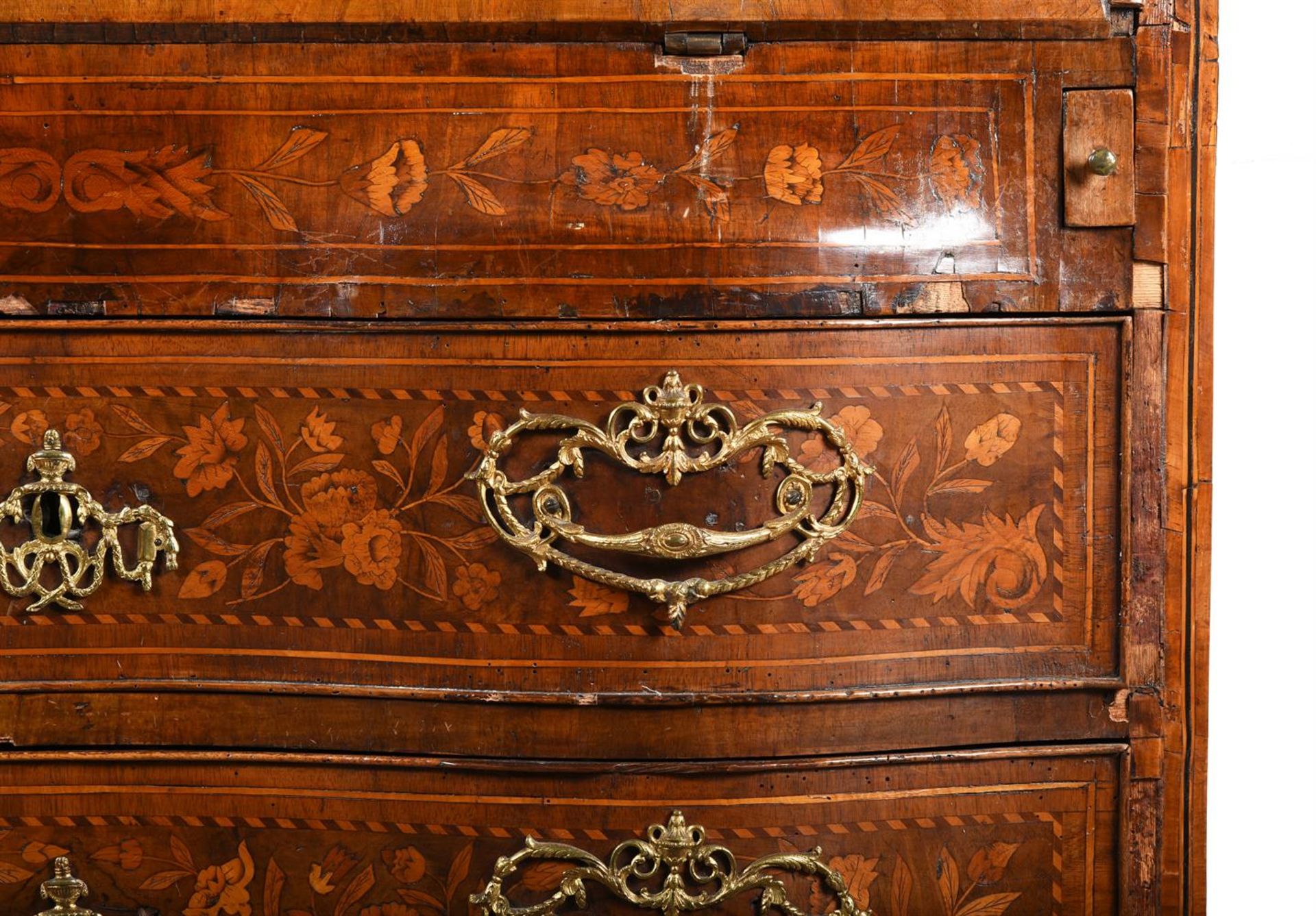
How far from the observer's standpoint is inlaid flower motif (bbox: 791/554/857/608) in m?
0.84

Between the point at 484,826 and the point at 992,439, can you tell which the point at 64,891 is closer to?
the point at 484,826

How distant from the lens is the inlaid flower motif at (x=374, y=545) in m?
0.83

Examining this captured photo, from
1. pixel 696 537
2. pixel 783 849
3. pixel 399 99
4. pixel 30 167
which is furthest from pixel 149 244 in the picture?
pixel 783 849

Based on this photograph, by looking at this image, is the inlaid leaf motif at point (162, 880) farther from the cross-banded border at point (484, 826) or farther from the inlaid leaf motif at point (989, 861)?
the inlaid leaf motif at point (989, 861)

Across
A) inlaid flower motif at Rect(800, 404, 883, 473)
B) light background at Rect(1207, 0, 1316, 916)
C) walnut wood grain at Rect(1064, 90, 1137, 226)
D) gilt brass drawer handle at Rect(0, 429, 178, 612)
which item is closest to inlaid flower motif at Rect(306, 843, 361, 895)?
gilt brass drawer handle at Rect(0, 429, 178, 612)

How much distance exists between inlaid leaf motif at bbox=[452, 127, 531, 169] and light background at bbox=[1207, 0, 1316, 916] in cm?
83

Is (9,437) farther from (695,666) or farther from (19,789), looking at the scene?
(695,666)

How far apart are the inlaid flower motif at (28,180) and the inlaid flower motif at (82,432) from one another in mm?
154

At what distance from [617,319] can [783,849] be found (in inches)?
16.8

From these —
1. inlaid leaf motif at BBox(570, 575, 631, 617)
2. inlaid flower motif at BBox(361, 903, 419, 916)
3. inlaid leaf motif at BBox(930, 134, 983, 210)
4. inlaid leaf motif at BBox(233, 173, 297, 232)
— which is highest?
inlaid leaf motif at BBox(930, 134, 983, 210)

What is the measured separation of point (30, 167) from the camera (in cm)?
82

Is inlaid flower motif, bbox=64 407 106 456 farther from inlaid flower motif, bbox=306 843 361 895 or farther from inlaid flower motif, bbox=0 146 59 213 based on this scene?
inlaid flower motif, bbox=306 843 361 895

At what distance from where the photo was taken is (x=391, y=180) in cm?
82

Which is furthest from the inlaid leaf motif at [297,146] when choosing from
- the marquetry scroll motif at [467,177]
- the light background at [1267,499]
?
the light background at [1267,499]
